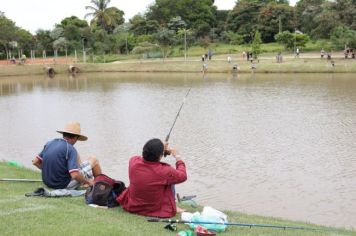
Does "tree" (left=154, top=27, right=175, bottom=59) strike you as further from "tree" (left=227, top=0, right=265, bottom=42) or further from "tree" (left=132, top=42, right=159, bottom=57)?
"tree" (left=227, top=0, right=265, bottom=42)

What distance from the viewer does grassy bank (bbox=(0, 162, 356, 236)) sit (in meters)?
5.30

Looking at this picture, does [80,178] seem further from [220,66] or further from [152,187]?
[220,66]

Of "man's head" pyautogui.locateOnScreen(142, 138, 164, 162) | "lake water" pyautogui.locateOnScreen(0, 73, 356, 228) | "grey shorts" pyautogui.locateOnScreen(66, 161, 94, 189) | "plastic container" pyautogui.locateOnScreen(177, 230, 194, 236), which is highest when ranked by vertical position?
"man's head" pyautogui.locateOnScreen(142, 138, 164, 162)

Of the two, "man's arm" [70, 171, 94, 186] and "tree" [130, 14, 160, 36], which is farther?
"tree" [130, 14, 160, 36]

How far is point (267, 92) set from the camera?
92.6 feet

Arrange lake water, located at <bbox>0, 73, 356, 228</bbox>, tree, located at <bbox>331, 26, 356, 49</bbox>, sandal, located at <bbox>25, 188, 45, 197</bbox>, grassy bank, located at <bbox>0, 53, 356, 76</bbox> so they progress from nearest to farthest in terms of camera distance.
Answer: sandal, located at <bbox>25, 188, 45, 197</bbox> < lake water, located at <bbox>0, 73, 356, 228</bbox> < grassy bank, located at <bbox>0, 53, 356, 76</bbox> < tree, located at <bbox>331, 26, 356, 49</bbox>

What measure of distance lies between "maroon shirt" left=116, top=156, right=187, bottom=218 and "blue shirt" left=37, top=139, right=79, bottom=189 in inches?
46.0

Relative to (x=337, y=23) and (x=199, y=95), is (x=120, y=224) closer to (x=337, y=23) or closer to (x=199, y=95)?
(x=199, y=95)

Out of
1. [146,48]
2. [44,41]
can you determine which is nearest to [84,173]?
[146,48]

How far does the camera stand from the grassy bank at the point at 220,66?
4091cm

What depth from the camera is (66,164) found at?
707cm

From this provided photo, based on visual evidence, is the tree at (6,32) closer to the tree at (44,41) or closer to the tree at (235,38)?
the tree at (44,41)

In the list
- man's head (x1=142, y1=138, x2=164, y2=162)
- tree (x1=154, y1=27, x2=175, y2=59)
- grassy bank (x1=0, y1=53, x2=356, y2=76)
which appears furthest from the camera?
tree (x1=154, y1=27, x2=175, y2=59)

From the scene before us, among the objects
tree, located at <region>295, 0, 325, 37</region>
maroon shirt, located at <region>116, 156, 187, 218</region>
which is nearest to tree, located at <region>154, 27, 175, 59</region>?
tree, located at <region>295, 0, 325, 37</region>
